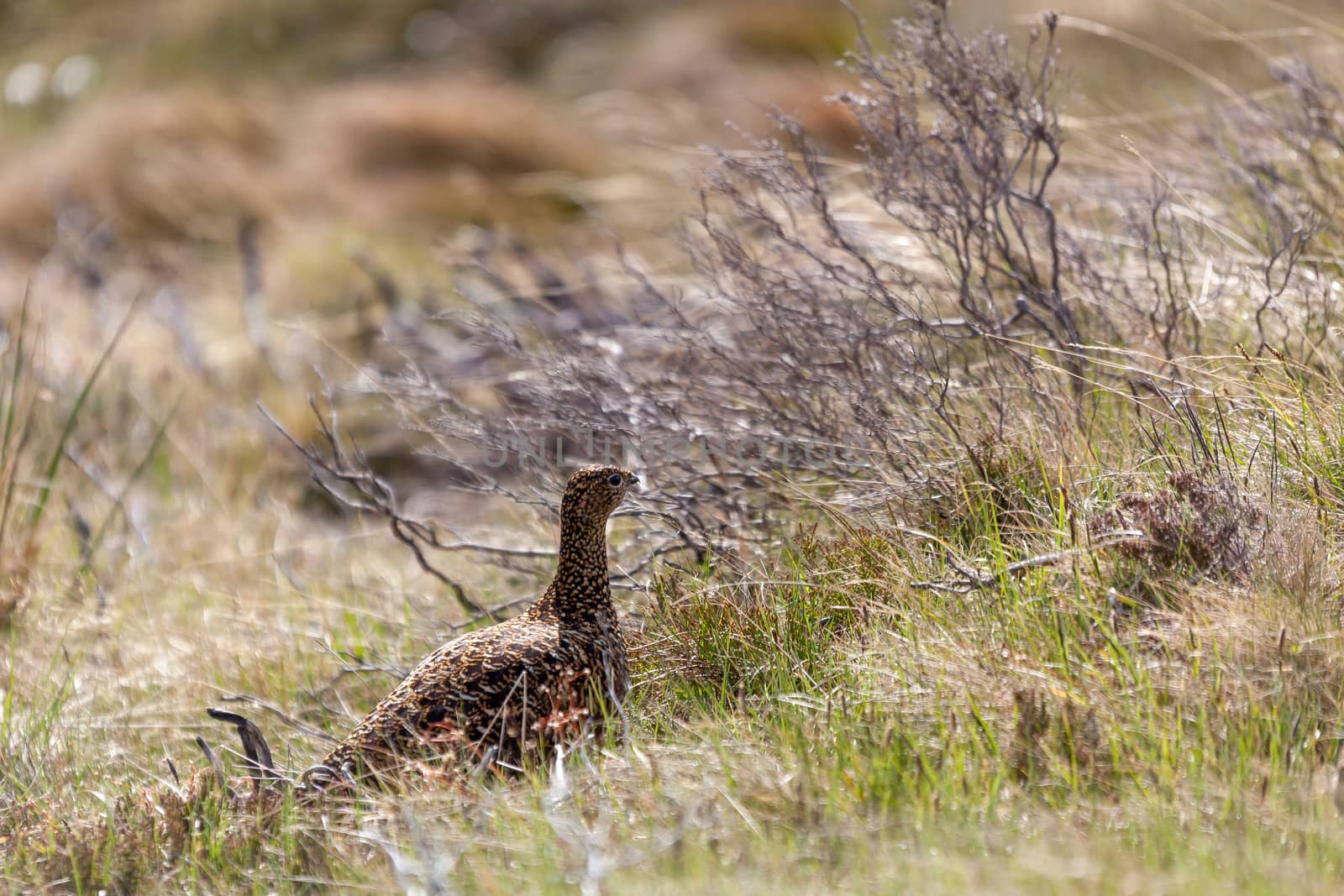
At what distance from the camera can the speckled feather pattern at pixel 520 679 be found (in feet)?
9.45

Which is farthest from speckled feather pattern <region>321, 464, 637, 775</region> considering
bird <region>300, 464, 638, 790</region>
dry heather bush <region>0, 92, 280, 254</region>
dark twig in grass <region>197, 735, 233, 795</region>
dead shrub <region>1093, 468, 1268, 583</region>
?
dry heather bush <region>0, 92, 280, 254</region>

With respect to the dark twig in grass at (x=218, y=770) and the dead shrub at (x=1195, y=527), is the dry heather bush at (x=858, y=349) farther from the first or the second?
the dark twig in grass at (x=218, y=770)

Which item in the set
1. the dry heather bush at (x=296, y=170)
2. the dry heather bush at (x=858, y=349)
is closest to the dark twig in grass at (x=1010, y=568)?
the dry heather bush at (x=858, y=349)

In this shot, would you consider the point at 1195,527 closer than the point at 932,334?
Yes

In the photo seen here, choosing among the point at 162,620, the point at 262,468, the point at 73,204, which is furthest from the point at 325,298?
the point at 162,620

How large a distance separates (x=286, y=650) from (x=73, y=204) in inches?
348

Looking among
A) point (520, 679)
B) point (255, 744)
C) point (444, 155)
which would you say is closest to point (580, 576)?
point (520, 679)

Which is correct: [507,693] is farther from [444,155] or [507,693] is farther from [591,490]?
[444,155]

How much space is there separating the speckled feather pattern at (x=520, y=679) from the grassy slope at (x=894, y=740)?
4.8 inches

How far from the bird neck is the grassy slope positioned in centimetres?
20

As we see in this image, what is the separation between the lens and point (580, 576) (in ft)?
10.6

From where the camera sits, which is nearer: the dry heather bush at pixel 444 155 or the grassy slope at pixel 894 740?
the grassy slope at pixel 894 740

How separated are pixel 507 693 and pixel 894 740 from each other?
2.97 feet

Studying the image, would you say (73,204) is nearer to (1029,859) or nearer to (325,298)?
(325,298)
